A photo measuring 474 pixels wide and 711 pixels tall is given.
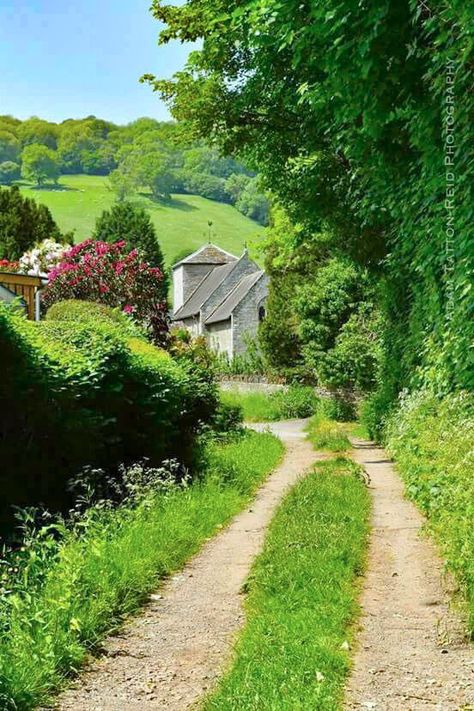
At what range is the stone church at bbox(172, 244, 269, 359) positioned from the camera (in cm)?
5069

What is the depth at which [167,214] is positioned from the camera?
130125 mm

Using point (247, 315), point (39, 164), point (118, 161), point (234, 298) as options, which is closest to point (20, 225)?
point (247, 315)

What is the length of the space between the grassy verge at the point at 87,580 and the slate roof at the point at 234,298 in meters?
41.7

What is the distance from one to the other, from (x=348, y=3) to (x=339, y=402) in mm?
23039

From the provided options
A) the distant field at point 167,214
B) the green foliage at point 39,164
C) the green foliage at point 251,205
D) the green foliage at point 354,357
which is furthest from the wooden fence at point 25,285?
the green foliage at point 39,164

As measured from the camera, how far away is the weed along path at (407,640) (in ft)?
13.8

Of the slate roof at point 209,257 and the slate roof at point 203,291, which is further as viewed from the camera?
the slate roof at point 209,257

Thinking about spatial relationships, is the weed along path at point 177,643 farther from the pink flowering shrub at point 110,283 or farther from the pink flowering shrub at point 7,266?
the pink flowering shrub at point 7,266

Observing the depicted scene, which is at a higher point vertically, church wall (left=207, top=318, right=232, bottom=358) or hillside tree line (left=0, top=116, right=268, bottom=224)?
hillside tree line (left=0, top=116, right=268, bottom=224)

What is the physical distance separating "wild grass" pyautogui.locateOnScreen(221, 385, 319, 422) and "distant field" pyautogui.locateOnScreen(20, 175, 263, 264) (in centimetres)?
7613

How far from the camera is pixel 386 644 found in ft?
16.4

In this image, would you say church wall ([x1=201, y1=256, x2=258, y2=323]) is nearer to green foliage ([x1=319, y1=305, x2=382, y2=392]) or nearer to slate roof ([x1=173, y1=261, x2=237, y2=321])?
slate roof ([x1=173, y1=261, x2=237, y2=321])

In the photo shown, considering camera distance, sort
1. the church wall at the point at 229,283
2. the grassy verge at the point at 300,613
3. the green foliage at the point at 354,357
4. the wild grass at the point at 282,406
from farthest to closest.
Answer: the church wall at the point at 229,283 → the wild grass at the point at 282,406 → the green foliage at the point at 354,357 → the grassy verge at the point at 300,613

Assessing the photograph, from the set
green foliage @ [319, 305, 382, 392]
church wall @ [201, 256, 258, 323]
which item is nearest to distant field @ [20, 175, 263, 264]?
church wall @ [201, 256, 258, 323]
